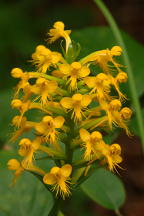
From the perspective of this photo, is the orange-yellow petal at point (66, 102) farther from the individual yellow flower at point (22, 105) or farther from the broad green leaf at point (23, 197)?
the broad green leaf at point (23, 197)

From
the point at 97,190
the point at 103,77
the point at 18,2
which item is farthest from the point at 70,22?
the point at 103,77

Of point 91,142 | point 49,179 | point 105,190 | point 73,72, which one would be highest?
point 73,72

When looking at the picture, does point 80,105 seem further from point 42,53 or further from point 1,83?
point 1,83

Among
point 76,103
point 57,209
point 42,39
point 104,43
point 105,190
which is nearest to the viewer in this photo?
point 76,103

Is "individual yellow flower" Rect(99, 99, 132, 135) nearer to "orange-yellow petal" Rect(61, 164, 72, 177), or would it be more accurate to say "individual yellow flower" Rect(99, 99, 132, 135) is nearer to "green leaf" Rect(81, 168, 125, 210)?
"orange-yellow petal" Rect(61, 164, 72, 177)

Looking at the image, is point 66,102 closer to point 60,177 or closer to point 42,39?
point 60,177

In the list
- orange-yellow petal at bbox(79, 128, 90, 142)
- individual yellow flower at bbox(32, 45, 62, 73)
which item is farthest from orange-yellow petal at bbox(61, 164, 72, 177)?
individual yellow flower at bbox(32, 45, 62, 73)

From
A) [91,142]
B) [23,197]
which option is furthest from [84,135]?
[23,197]
